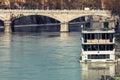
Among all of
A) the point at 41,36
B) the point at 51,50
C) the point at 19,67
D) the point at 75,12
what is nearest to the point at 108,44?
the point at 19,67

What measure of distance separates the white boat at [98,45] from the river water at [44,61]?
1.02 meters

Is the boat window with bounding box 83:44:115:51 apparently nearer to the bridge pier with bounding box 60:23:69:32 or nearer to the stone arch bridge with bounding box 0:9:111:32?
the bridge pier with bounding box 60:23:69:32

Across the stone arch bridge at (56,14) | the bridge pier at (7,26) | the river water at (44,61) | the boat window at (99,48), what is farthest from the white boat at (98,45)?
the bridge pier at (7,26)

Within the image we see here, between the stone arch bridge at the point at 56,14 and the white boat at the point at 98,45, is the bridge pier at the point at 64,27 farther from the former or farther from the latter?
the white boat at the point at 98,45

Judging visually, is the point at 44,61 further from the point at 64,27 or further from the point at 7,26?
the point at 7,26

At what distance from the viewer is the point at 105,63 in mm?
49500

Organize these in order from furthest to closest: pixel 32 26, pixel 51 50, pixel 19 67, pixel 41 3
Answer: pixel 41 3 < pixel 32 26 < pixel 51 50 < pixel 19 67

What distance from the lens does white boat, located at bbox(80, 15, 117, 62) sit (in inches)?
1970

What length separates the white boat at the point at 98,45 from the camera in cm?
5003

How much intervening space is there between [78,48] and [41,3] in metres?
47.3

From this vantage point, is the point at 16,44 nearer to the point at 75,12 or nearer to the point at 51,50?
the point at 51,50

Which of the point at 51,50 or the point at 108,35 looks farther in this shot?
the point at 51,50

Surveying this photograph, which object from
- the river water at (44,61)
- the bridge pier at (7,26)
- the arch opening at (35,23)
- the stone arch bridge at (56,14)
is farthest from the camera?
the arch opening at (35,23)

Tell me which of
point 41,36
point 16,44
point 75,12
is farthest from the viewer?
point 75,12
